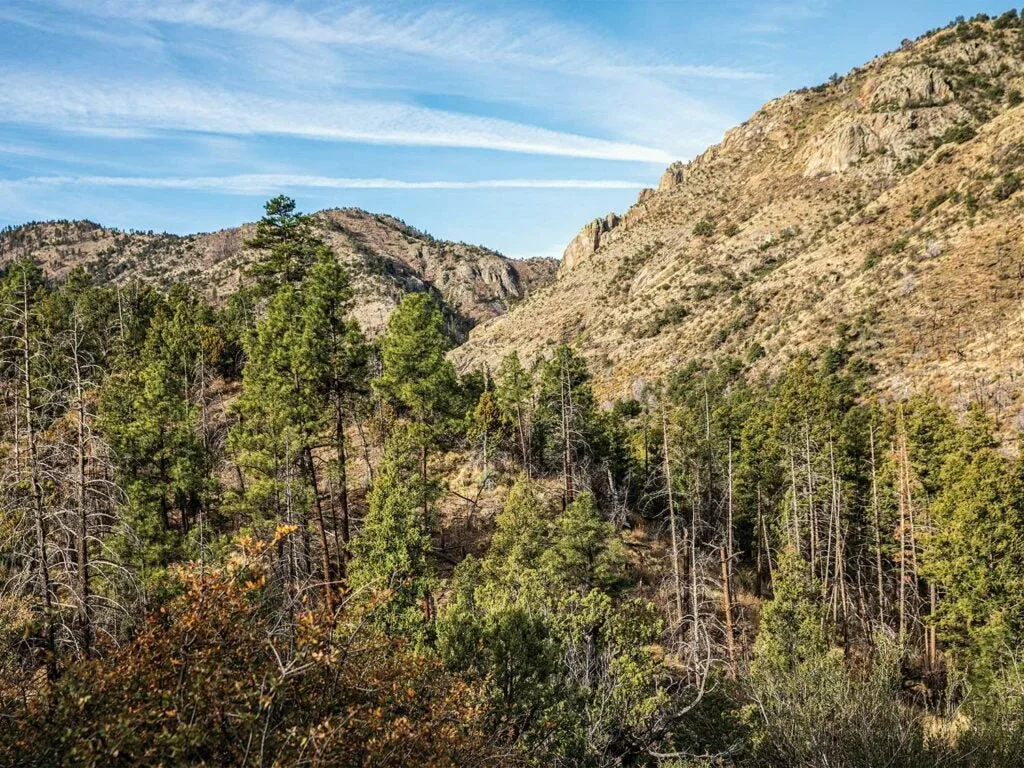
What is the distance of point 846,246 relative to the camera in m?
80.9

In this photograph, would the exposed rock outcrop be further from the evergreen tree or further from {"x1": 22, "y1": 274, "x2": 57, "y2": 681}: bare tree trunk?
{"x1": 22, "y1": 274, "x2": 57, "y2": 681}: bare tree trunk

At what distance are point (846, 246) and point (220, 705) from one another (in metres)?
91.8

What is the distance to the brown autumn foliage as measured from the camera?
5.68 m

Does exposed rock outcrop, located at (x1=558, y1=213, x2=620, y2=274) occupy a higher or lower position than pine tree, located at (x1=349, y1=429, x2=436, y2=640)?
higher

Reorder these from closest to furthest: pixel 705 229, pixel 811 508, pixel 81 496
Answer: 1. pixel 81 496
2. pixel 811 508
3. pixel 705 229

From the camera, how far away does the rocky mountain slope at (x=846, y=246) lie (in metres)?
54.0

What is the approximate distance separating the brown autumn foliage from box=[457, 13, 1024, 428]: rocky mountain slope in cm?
4510

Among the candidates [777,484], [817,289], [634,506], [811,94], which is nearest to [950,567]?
[777,484]

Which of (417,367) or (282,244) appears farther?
(282,244)

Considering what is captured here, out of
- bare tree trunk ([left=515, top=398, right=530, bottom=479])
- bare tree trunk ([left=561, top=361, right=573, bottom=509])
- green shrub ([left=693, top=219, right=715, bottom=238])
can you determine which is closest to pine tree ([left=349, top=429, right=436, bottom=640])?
bare tree trunk ([left=561, top=361, right=573, bottom=509])

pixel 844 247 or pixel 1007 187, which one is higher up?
pixel 1007 187

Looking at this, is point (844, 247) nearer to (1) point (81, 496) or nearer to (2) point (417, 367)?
(2) point (417, 367)

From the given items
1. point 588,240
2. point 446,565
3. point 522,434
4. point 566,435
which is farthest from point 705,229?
point 446,565

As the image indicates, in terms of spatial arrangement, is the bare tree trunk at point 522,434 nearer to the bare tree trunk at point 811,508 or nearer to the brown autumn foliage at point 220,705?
the bare tree trunk at point 811,508
